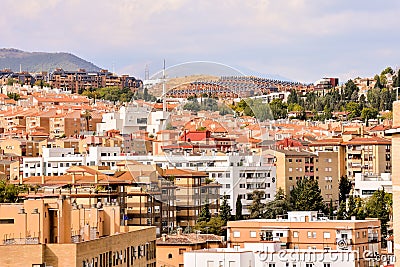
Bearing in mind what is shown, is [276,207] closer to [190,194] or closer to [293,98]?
[190,194]

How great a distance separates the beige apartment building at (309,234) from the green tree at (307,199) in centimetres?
1069

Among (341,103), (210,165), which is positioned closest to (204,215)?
(210,165)

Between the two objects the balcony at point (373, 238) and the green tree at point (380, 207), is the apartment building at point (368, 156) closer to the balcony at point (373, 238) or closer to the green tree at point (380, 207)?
the green tree at point (380, 207)

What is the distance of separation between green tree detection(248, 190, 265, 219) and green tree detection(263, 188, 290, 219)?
0.13m

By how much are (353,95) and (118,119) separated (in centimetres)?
2234

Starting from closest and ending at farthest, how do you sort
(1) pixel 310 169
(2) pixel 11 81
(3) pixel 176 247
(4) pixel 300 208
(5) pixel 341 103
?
(3) pixel 176 247 < (4) pixel 300 208 < (1) pixel 310 169 < (5) pixel 341 103 < (2) pixel 11 81

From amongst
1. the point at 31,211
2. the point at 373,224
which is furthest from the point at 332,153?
the point at 31,211

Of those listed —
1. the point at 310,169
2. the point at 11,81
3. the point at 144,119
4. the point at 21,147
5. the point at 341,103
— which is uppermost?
the point at 11,81

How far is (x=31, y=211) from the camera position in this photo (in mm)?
13336

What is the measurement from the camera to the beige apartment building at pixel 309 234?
25047mm

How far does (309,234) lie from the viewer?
2547 centimetres

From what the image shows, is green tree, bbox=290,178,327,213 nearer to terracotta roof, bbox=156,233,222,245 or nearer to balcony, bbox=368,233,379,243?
balcony, bbox=368,233,379,243

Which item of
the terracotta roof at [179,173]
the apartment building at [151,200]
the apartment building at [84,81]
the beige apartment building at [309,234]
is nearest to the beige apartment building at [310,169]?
the terracotta roof at [179,173]

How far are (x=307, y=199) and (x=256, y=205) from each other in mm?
1293
